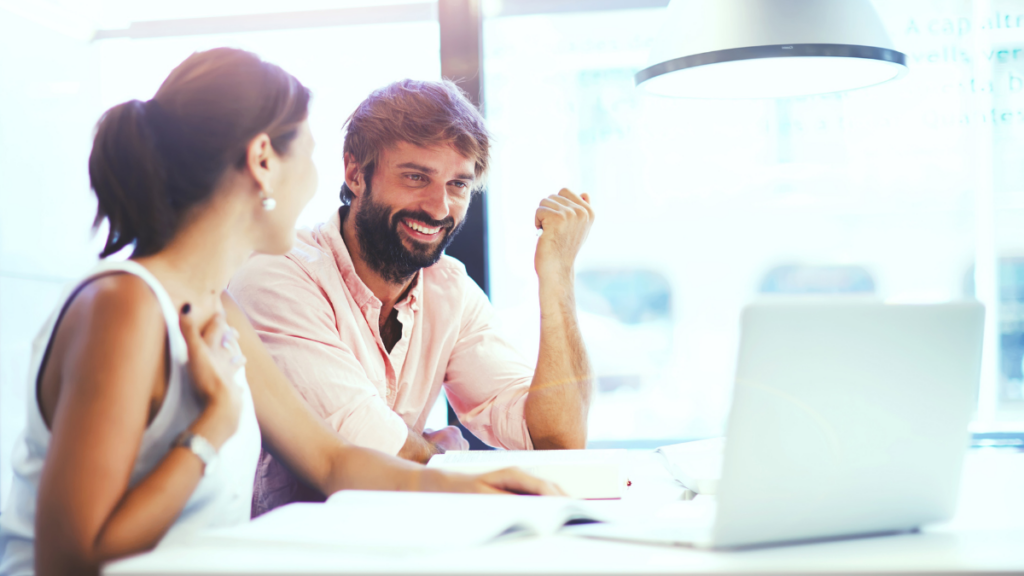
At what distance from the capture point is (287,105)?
1.08 metres

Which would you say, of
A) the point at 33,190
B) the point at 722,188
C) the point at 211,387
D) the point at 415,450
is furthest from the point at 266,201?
the point at 722,188

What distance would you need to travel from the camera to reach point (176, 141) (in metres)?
0.98

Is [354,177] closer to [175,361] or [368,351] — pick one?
[368,351]

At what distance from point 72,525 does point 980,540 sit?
879mm

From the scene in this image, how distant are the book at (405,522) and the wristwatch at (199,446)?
9cm

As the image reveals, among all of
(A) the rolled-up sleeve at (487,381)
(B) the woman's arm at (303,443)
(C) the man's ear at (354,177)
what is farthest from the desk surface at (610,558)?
(C) the man's ear at (354,177)

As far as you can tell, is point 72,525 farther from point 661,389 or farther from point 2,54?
point 661,389

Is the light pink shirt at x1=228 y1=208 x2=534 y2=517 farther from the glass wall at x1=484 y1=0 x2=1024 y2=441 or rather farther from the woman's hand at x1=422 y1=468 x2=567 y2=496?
the glass wall at x1=484 y1=0 x2=1024 y2=441

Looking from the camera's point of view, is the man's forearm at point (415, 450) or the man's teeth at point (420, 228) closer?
the man's forearm at point (415, 450)

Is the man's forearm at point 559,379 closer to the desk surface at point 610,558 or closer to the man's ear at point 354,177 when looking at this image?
the man's ear at point 354,177

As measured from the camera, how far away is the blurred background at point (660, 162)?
2.03m

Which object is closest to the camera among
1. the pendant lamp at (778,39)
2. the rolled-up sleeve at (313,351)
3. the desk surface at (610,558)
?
the desk surface at (610,558)

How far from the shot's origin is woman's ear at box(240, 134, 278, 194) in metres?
1.04

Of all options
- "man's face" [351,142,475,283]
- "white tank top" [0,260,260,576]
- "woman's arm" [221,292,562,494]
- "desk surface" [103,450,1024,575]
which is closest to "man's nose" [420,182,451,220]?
"man's face" [351,142,475,283]
